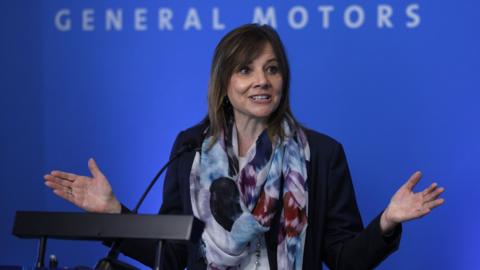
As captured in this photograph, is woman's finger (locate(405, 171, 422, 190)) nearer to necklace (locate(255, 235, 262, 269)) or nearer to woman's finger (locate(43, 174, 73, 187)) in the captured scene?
necklace (locate(255, 235, 262, 269))

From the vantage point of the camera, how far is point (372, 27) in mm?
3064

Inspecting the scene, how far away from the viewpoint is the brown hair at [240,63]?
8.18ft

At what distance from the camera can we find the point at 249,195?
2496mm

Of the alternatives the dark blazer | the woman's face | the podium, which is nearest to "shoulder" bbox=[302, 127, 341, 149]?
the dark blazer

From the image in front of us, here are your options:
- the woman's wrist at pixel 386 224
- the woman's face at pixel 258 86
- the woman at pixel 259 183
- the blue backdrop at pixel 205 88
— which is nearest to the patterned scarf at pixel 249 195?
the woman at pixel 259 183

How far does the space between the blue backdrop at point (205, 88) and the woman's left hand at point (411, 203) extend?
2.79 feet

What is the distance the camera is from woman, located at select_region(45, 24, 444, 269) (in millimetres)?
2436

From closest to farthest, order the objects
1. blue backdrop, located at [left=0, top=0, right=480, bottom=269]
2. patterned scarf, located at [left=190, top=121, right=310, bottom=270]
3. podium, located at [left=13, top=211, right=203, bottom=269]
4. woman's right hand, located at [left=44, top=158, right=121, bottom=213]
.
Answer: podium, located at [left=13, top=211, right=203, bottom=269], woman's right hand, located at [left=44, top=158, right=121, bottom=213], patterned scarf, located at [left=190, top=121, right=310, bottom=270], blue backdrop, located at [left=0, top=0, right=480, bottom=269]

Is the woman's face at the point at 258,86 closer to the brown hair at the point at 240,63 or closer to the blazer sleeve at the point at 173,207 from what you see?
the brown hair at the point at 240,63

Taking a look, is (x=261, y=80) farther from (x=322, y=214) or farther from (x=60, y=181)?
(x=60, y=181)

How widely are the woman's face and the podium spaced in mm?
780

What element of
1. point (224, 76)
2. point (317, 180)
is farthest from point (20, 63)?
point (317, 180)

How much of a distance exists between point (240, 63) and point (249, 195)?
36 centimetres

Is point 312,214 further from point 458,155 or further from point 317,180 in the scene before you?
point 458,155
